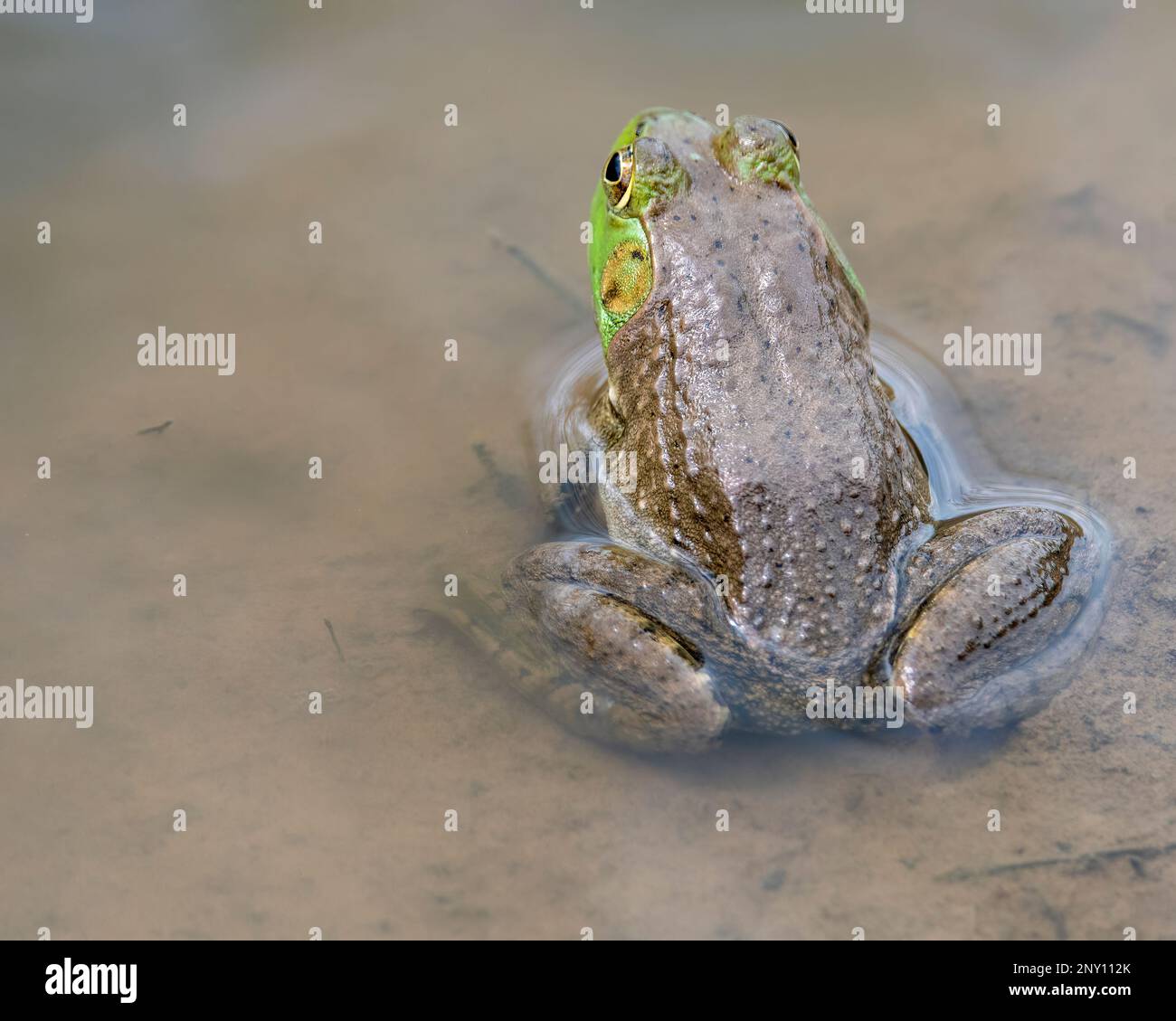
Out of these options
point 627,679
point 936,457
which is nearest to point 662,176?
point 936,457

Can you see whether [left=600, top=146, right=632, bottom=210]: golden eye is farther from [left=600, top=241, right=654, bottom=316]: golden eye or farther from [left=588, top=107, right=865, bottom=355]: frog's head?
[left=600, top=241, right=654, bottom=316]: golden eye

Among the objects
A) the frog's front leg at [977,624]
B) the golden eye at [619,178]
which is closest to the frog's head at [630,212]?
the golden eye at [619,178]

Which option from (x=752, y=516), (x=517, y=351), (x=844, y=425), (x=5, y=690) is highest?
(x=517, y=351)

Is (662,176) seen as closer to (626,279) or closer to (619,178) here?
(619,178)

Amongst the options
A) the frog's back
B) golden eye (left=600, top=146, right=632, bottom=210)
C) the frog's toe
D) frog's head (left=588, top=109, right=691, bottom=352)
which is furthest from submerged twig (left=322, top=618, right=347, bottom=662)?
golden eye (left=600, top=146, right=632, bottom=210)

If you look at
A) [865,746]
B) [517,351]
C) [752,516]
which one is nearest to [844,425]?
[752,516]

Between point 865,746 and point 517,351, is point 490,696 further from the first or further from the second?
point 517,351
